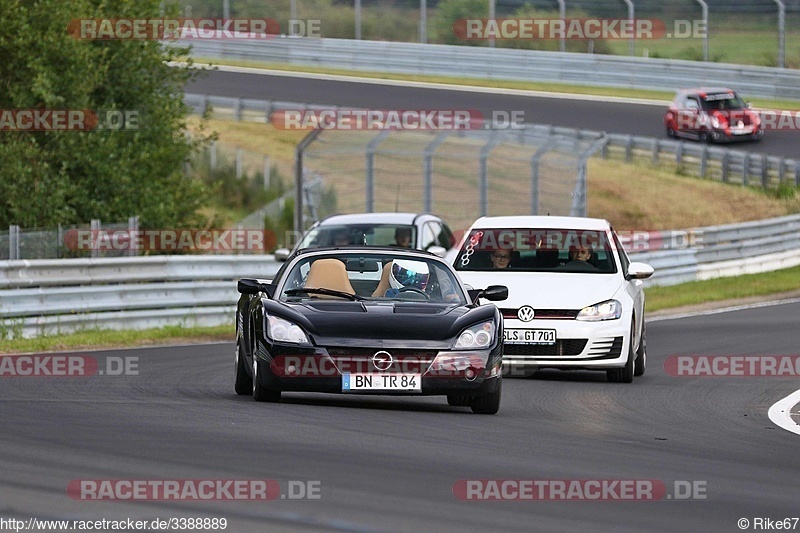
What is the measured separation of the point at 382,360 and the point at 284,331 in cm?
74

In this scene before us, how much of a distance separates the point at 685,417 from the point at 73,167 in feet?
51.8

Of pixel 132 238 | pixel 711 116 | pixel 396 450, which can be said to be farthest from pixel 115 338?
pixel 711 116

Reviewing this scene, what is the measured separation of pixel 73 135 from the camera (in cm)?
2548

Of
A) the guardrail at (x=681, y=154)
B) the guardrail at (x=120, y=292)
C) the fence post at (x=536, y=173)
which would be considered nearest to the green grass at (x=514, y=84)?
the guardrail at (x=681, y=154)

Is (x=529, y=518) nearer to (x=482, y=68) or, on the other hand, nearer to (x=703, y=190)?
(x=703, y=190)

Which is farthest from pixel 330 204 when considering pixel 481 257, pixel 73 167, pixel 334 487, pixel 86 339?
pixel 334 487

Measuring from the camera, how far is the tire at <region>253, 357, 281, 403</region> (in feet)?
37.7

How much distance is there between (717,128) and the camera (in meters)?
42.6

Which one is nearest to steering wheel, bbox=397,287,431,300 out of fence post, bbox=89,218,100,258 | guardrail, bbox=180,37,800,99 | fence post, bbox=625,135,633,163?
fence post, bbox=89,218,100,258

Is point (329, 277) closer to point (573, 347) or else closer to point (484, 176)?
point (573, 347)

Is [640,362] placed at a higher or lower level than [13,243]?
lower

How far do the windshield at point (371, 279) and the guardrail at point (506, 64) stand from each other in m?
34.1

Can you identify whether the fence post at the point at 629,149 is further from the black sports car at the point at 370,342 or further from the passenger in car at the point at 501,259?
the black sports car at the point at 370,342

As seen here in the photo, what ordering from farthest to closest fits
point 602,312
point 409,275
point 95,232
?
point 95,232 < point 602,312 < point 409,275
